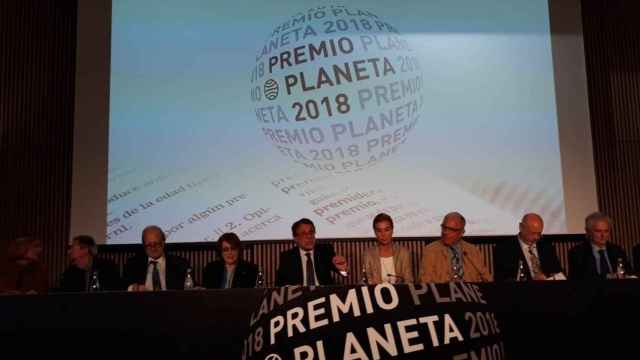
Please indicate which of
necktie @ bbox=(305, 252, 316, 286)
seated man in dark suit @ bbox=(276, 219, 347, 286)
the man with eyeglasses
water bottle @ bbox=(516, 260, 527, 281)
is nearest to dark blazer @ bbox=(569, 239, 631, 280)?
water bottle @ bbox=(516, 260, 527, 281)

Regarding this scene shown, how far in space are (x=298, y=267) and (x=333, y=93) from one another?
1.44 metres

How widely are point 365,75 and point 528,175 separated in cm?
139

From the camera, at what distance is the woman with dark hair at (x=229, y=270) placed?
390 centimetres

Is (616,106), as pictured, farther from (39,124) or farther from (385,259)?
(39,124)

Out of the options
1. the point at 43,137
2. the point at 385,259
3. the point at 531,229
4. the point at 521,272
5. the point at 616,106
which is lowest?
the point at 521,272

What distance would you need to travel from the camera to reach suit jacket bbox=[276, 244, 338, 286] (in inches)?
158

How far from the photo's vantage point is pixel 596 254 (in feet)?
12.9

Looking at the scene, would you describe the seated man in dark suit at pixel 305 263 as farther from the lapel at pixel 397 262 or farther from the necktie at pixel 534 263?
the necktie at pixel 534 263

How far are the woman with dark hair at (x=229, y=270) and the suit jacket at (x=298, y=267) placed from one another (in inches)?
7.4

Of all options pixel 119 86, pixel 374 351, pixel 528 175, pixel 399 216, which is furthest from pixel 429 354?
pixel 119 86

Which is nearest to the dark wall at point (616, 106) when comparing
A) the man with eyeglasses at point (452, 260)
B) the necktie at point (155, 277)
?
the man with eyeglasses at point (452, 260)

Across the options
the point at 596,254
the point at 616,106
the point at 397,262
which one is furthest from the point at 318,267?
the point at 616,106

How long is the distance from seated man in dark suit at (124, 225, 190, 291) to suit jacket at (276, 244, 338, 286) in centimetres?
58

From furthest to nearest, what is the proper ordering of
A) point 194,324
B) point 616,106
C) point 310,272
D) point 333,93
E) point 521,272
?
point 616,106
point 333,93
point 310,272
point 521,272
point 194,324
